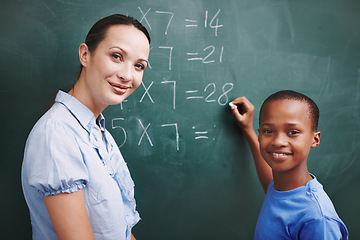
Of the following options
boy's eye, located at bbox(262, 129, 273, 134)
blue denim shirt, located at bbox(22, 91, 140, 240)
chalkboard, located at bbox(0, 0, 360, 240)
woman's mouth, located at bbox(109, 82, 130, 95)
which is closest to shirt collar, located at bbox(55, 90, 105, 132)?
blue denim shirt, located at bbox(22, 91, 140, 240)

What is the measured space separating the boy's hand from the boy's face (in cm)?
34

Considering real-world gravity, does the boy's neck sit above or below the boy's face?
below

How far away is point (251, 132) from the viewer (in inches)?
52.4

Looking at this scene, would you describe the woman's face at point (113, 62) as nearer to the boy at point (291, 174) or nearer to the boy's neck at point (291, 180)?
the boy at point (291, 174)

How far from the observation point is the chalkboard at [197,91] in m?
1.09

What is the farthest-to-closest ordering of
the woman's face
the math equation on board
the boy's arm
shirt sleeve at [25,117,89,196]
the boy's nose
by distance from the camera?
the boy's arm → the math equation on board → the boy's nose → the woman's face → shirt sleeve at [25,117,89,196]

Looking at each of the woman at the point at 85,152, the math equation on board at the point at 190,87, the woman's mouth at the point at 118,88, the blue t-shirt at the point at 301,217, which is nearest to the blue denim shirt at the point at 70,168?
the woman at the point at 85,152

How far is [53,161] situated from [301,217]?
776mm

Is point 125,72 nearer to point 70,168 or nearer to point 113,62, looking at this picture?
point 113,62

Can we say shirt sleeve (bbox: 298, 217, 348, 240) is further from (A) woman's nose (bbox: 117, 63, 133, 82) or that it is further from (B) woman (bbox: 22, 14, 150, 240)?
(A) woman's nose (bbox: 117, 63, 133, 82)

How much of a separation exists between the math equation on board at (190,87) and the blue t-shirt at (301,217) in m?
0.48

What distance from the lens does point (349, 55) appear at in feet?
4.88

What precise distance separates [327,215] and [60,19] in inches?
47.6

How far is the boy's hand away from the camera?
131 centimetres
